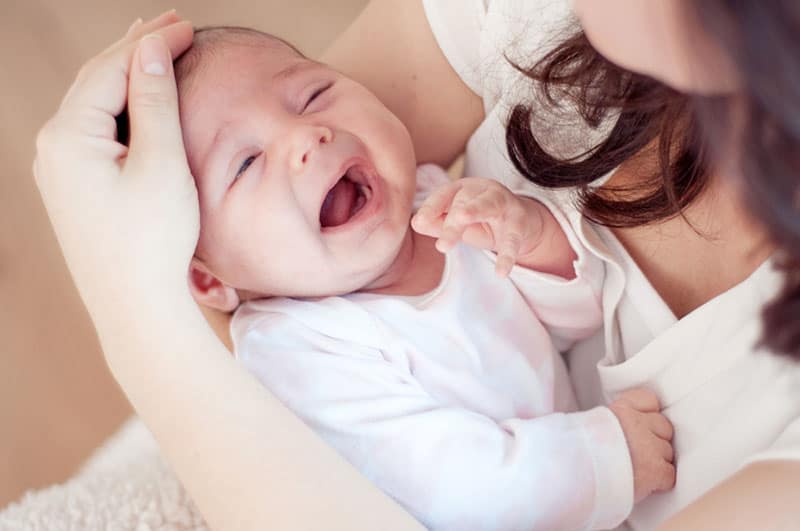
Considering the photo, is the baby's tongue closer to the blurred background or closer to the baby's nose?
the baby's nose

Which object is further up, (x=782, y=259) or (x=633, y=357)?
(x=782, y=259)

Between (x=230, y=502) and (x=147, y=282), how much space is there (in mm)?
222

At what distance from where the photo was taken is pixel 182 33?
995mm

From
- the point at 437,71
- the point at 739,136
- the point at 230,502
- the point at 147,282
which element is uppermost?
the point at 739,136

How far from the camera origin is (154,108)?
0.90 m

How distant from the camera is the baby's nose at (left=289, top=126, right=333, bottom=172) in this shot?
0.94 m

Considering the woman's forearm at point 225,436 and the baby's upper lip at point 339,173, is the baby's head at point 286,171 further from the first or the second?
the woman's forearm at point 225,436

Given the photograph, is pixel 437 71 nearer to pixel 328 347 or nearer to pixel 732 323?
pixel 328 347

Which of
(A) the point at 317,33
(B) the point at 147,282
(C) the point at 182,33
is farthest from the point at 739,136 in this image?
(A) the point at 317,33

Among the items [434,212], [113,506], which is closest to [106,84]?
[434,212]

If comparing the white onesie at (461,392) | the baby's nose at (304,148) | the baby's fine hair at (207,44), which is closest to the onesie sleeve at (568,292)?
the white onesie at (461,392)

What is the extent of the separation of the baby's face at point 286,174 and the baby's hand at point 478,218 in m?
0.11

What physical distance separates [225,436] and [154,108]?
33 cm

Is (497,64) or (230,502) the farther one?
(497,64)
